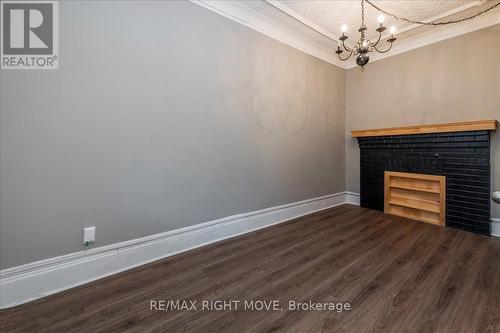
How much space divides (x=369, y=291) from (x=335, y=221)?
1602mm

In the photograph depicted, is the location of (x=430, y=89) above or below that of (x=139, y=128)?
above

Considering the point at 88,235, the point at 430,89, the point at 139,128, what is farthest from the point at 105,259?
the point at 430,89

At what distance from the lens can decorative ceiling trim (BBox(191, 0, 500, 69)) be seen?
2451 millimetres

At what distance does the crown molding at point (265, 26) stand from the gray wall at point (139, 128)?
0.28 feet

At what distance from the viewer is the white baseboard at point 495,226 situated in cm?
258

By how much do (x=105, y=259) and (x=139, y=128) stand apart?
1.13 meters

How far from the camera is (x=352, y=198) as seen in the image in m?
4.09

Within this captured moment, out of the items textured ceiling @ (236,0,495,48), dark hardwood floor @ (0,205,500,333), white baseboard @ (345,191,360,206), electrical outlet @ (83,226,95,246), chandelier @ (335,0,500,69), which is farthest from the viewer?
white baseboard @ (345,191,360,206)

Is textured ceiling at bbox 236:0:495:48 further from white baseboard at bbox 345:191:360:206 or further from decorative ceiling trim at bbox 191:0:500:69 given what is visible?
white baseboard at bbox 345:191:360:206

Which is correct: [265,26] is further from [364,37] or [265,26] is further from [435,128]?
[435,128]

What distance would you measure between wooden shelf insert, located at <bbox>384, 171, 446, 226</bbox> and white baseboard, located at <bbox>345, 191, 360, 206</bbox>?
1.84 feet

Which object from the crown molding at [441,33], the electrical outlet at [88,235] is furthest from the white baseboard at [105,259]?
the crown molding at [441,33]

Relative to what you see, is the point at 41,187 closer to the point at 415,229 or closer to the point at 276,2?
the point at 276,2

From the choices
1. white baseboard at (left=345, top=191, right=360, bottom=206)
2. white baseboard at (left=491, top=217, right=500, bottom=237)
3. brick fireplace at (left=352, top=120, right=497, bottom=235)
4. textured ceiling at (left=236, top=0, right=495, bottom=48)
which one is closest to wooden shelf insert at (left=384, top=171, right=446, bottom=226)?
brick fireplace at (left=352, top=120, right=497, bottom=235)
